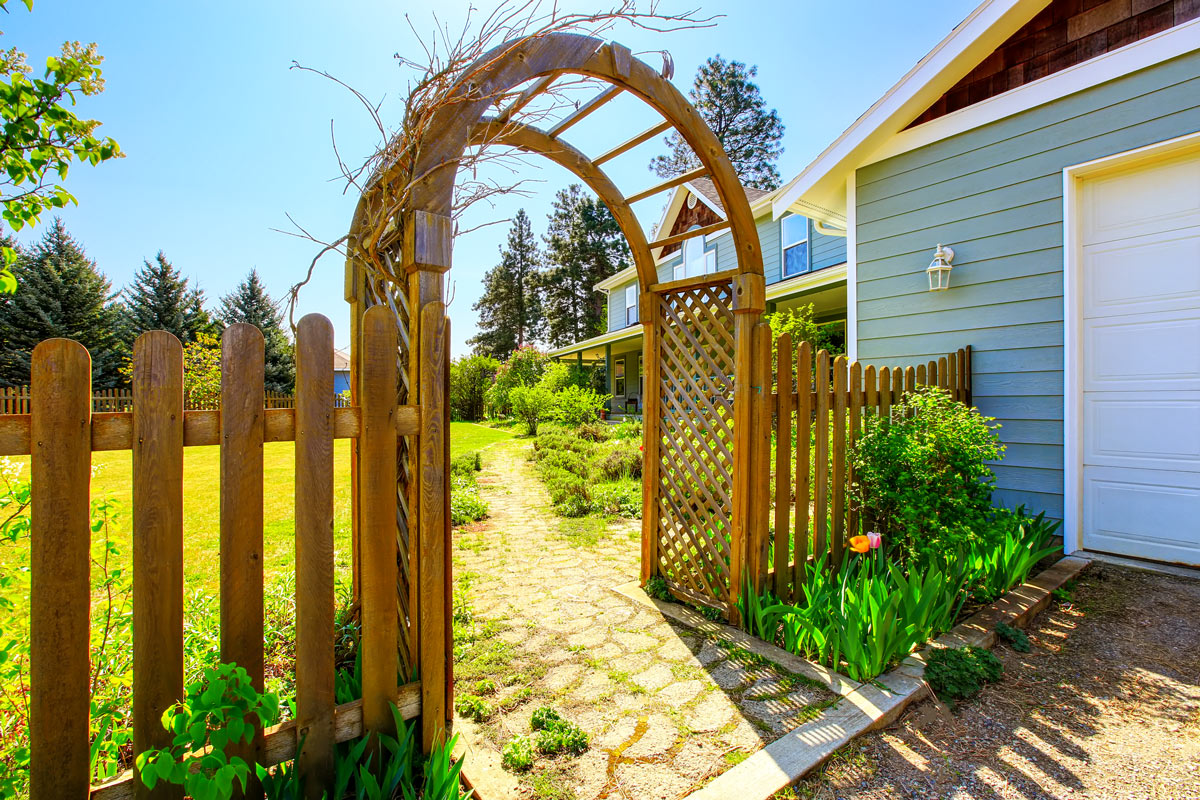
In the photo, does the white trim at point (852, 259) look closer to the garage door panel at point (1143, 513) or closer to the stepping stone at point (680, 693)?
the garage door panel at point (1143, 513)

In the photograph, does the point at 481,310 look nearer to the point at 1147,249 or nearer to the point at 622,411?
the point at 622,411

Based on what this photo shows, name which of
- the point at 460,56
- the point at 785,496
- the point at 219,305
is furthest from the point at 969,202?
the point at 219,305

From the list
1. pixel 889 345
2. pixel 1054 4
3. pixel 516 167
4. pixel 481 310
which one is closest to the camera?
pixel 516 167

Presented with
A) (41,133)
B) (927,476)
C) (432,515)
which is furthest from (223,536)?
(927,476)

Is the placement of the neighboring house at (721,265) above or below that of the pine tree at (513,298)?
below

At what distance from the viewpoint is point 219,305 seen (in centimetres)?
2984

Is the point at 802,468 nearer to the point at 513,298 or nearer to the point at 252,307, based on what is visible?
the point at 252,307

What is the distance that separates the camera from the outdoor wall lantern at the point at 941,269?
4770 mm

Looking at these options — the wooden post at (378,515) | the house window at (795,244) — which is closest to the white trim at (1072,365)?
the wooden post at (378,515)

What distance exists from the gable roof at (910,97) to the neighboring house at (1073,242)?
2 cm

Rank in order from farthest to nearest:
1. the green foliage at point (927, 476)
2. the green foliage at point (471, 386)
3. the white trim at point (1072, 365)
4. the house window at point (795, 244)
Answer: the green foliage at point (471, 386)
the house window at point (795, 244)
the white trim at point (1072, 365)
the green foliage at point (927, 476)

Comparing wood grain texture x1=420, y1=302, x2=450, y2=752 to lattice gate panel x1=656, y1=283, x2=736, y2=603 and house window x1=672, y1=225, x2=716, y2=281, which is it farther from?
house window x1=672, y1=225, x2=716, y2=281

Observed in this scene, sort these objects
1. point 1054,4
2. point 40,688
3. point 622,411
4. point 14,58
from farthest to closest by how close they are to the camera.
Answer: point 622,411, point 1054,4, point 14,58, point 40,688

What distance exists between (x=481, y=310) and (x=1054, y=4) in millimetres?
36901
